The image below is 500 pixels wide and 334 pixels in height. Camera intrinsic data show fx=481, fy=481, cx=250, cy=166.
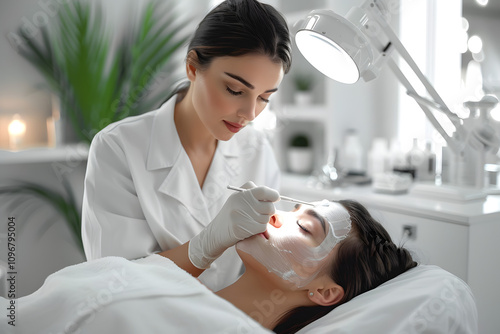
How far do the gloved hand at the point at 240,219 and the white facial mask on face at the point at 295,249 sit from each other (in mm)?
42

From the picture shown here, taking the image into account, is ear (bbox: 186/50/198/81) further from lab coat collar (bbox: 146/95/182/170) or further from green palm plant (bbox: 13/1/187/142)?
green palm plant (bbox: 13/1/187/142)

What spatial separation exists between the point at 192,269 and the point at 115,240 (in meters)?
0.24

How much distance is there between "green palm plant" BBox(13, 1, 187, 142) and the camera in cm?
231

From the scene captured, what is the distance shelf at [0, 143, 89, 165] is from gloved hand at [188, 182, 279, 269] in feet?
4.53

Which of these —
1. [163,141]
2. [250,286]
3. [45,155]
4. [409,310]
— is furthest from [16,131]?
[409,310]

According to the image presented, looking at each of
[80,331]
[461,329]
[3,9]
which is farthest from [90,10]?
[461,329]

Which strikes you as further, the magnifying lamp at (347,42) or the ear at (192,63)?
the ear at (192,63)

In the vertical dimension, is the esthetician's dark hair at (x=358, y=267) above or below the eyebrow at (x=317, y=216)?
below

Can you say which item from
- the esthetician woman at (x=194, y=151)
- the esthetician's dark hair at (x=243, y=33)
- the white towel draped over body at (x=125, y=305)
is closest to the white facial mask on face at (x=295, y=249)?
the esthetician woman at (x=194, y=151)

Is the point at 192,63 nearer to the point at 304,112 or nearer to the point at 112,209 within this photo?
the point at 112,209

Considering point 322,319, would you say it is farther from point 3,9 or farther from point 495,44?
point 3,9

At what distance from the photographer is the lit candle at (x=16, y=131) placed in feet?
7.54

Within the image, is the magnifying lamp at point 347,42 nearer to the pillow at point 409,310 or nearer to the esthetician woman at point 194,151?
the esthetician woman at point 194,151

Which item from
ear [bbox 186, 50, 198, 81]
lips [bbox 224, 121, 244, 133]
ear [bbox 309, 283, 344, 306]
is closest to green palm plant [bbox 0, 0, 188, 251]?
ear [bbox 186, 50, 198, 81]
